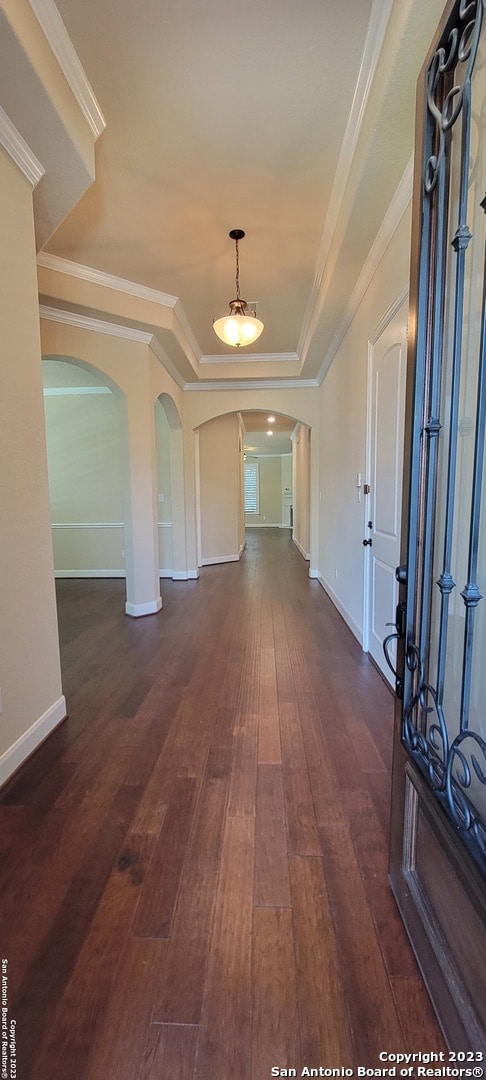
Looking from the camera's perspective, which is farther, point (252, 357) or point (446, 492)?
point (252, 357)

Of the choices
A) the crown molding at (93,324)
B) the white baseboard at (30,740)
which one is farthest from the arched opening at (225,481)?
the white baseboard at (30,740)

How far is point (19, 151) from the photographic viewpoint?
5.64 ft

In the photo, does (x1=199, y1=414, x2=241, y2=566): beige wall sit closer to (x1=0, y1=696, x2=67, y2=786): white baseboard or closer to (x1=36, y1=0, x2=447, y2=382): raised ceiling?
(x1=36, y1=0, x2=447, y2=382): raised ceiling

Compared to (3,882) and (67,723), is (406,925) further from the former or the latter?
(67,723)

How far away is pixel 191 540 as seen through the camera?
222 inches

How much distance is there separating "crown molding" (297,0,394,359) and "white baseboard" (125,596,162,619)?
127 inches

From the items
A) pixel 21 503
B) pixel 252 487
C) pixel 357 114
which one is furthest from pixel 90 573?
pixel 252 487

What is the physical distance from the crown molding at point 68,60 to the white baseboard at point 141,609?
10.9 ft

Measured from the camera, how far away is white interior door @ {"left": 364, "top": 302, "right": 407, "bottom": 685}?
89.8 inches

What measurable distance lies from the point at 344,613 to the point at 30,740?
8.99 ft

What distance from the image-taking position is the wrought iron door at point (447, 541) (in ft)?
2.82

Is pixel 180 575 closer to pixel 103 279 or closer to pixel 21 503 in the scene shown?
pixel 103 279

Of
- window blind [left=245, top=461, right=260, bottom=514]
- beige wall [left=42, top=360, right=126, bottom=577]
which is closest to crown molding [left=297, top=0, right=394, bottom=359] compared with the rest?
beige wall [left=42, top=360, right=126, bottom=577]

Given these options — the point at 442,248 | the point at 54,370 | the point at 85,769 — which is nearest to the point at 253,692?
the point at 85,769
